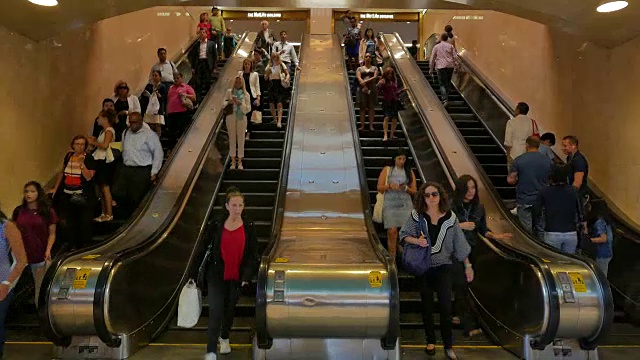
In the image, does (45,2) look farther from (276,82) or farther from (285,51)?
(285,51)

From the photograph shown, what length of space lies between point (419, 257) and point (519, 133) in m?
4.14

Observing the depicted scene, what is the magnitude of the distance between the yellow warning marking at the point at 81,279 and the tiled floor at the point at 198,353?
67 centimetres

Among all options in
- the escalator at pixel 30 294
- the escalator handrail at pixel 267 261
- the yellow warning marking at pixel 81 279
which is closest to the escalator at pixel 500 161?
the escalator handrail at pixel 267 261

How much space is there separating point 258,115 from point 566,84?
202 inches

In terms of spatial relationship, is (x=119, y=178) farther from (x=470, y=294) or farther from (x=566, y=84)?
(x=566, y=84)

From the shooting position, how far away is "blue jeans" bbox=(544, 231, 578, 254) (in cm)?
559

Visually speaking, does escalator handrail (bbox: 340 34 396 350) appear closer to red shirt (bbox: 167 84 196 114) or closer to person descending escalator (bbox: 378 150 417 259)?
person descending escalator (bbox: 378 150 417 259)

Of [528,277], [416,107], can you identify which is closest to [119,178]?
[528,277]

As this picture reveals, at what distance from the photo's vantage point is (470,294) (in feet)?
20.0

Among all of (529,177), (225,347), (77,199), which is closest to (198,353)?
(225,347)

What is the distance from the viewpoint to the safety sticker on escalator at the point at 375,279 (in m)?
4.48

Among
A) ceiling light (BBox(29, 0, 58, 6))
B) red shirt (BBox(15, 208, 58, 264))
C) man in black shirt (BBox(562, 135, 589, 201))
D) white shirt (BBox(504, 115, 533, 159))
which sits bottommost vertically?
red shirt (BBox(15, 208, 58, 264))

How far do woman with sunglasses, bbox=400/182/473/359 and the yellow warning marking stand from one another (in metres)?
2.57

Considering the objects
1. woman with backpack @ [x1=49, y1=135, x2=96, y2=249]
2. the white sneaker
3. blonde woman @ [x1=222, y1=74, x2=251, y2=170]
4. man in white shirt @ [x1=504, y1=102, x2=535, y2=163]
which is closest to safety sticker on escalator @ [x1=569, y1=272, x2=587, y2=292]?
the white sneaker
